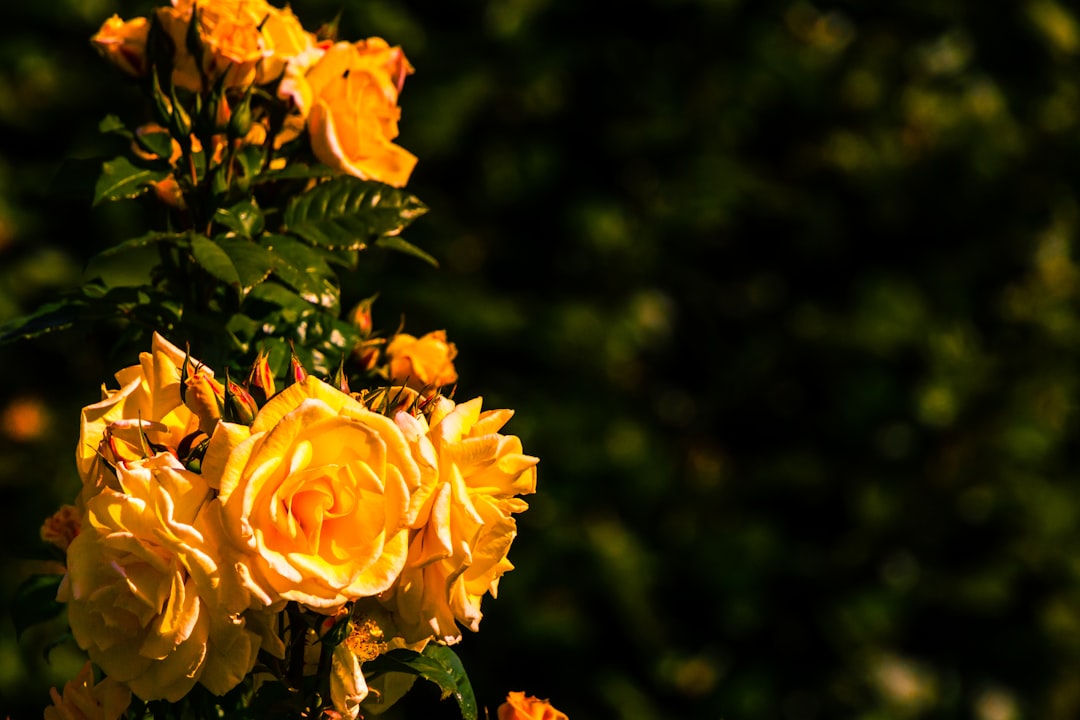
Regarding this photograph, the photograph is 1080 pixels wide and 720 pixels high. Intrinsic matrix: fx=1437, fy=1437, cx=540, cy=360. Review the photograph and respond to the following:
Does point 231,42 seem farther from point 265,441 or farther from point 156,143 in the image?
point 265,441

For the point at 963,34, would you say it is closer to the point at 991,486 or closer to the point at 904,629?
the point at 991,486

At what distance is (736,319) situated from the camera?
11.9ft

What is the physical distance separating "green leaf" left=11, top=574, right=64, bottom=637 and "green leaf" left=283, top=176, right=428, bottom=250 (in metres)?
0.39

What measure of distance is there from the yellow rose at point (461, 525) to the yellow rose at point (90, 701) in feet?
0.74

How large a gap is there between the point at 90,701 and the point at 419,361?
0.40 meters

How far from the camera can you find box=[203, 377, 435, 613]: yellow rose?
0.87 m

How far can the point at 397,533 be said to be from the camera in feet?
2.93

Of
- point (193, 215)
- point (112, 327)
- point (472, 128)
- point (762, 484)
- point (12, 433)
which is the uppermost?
point (193, 215)

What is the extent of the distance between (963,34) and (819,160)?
0.51 metres

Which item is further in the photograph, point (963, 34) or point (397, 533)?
point (963, 34)

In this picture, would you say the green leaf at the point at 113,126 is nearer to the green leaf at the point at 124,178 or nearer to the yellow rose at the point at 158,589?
the green leaf at the point at 124,178

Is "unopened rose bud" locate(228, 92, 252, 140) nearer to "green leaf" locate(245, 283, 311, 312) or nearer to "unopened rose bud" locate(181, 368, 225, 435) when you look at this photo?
"green leaf" locate(245, 283, 311, 312)

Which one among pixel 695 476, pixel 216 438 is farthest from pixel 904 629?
pixel 216 438

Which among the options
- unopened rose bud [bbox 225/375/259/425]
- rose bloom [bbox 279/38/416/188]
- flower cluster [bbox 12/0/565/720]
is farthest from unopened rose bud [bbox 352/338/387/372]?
unopened rose bud [bbox 225/375/259/425]
